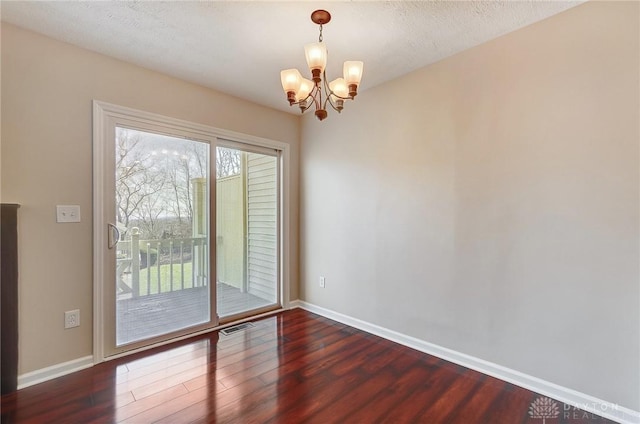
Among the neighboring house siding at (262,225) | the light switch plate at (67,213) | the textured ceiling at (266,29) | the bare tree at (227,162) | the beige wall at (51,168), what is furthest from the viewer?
the neighboring house siding at (262,225)

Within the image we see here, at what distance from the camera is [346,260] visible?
3.28m

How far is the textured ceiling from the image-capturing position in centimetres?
186

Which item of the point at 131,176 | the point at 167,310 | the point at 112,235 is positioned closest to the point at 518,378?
the point at 167,310

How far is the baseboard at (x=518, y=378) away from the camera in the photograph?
1.75m

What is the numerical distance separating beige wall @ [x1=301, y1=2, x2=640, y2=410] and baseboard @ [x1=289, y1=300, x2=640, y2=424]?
0.05 m

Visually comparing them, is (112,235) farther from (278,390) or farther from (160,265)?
(278,390)

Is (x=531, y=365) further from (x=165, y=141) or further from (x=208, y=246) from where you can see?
(x=165, y=141)

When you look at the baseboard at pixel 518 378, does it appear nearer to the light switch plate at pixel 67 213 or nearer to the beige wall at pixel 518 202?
the beige wall at pixel 518 202

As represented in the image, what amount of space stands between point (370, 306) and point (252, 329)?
1.25m

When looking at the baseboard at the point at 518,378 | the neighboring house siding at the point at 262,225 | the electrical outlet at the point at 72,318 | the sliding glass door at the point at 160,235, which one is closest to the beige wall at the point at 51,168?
the electrical outlet at the point at 72,318

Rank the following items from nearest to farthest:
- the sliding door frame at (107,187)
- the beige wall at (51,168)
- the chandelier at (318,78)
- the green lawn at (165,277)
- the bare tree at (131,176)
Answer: the chandelier at (318,78), the beige wall at (51,168), the sliding door frame at (107,187), the bare tree at (131,176), the green lawn at (165,277)

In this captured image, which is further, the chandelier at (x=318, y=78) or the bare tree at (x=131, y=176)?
the bare tree at (x=131, y=176)

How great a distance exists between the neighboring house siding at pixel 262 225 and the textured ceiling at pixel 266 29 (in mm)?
1187

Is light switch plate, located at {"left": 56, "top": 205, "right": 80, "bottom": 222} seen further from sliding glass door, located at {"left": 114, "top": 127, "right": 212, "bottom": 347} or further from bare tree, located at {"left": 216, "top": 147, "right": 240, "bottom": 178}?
bare tree, located at {"left": 216, "top": 147, "right": 240, "bottom": 178}
